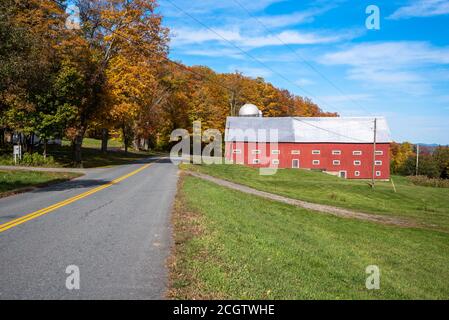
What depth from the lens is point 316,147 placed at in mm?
60812

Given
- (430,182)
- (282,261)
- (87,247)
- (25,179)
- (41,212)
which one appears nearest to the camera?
(87,247)

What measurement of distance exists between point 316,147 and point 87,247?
55634mm

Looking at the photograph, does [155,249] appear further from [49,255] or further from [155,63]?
[155,63]

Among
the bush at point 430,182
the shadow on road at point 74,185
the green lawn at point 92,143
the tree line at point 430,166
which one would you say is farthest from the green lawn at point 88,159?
the tree line at point 430,166

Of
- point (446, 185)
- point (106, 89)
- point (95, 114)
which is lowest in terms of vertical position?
point (446, 185)

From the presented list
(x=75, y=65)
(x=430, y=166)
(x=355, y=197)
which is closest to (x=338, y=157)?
(x=355, y=197)

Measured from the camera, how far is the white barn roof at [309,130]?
6106cm

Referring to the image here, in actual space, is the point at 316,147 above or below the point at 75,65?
below

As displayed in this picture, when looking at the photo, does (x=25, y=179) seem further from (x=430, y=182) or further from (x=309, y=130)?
(x=430, y=182)

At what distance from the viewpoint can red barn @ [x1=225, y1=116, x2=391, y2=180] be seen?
199 feet

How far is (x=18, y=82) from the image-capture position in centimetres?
1700

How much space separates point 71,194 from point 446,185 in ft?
191

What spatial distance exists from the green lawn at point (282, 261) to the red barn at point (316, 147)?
43.5m
